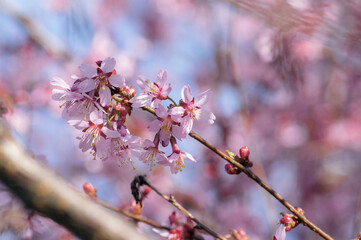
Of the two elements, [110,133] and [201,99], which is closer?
[110,133]

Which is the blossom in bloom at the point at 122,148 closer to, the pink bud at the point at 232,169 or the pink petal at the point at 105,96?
the pink petal at the point at 105,96

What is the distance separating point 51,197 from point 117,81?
26.1 inches

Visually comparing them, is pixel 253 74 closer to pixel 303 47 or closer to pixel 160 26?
pixel 303 47

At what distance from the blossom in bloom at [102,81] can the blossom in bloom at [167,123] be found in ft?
0.56

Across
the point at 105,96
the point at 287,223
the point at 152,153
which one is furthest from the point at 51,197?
the point at 287,223

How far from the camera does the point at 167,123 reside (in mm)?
1394

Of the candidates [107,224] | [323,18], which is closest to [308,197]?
[323,18]

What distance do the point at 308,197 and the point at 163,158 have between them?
14.5 feet

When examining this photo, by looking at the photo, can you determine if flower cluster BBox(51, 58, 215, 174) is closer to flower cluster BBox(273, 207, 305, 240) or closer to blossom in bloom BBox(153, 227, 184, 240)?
blossom in bloom BBox(153, 227, 184, 240)

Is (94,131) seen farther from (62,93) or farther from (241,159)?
(241,159)

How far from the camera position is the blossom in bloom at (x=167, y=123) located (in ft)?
4.41

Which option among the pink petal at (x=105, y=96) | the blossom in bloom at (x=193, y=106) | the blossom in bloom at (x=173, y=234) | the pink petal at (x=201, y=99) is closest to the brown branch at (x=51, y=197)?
the pink petal at (x=105, y=96)

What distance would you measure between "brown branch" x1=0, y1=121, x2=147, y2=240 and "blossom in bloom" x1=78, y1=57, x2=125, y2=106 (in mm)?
562

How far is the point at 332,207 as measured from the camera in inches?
209
